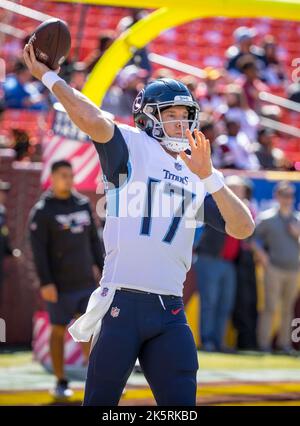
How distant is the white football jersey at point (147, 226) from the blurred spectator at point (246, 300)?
704 cm

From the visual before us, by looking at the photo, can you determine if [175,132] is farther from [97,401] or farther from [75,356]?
[75,356]

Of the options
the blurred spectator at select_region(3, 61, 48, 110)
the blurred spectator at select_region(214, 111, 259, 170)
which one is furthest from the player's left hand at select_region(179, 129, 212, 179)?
the blurred spectator at select_region(3, 61, 48, 110)

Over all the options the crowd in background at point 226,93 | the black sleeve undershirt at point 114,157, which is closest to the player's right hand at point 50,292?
the crowd in background at point 226,93

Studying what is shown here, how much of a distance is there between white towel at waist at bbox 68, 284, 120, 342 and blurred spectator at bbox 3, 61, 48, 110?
25.8ft

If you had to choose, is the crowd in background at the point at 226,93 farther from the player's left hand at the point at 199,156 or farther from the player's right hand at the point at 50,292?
Result: the player's left hand at the point at 199,156

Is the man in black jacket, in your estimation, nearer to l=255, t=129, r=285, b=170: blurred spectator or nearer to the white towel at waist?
the white towel at waist

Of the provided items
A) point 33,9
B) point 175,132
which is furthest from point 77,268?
point 33,9

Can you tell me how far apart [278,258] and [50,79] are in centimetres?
765

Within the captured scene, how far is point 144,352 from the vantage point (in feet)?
15.3

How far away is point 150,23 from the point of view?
27.1ft

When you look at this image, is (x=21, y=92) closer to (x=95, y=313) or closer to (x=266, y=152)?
(x=266, y=152)

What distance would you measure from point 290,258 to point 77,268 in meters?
4.07

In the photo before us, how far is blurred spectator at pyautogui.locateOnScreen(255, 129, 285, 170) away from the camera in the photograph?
42.5ft

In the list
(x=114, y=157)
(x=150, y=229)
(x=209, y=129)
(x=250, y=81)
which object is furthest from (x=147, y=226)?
(x=250, y=81)
